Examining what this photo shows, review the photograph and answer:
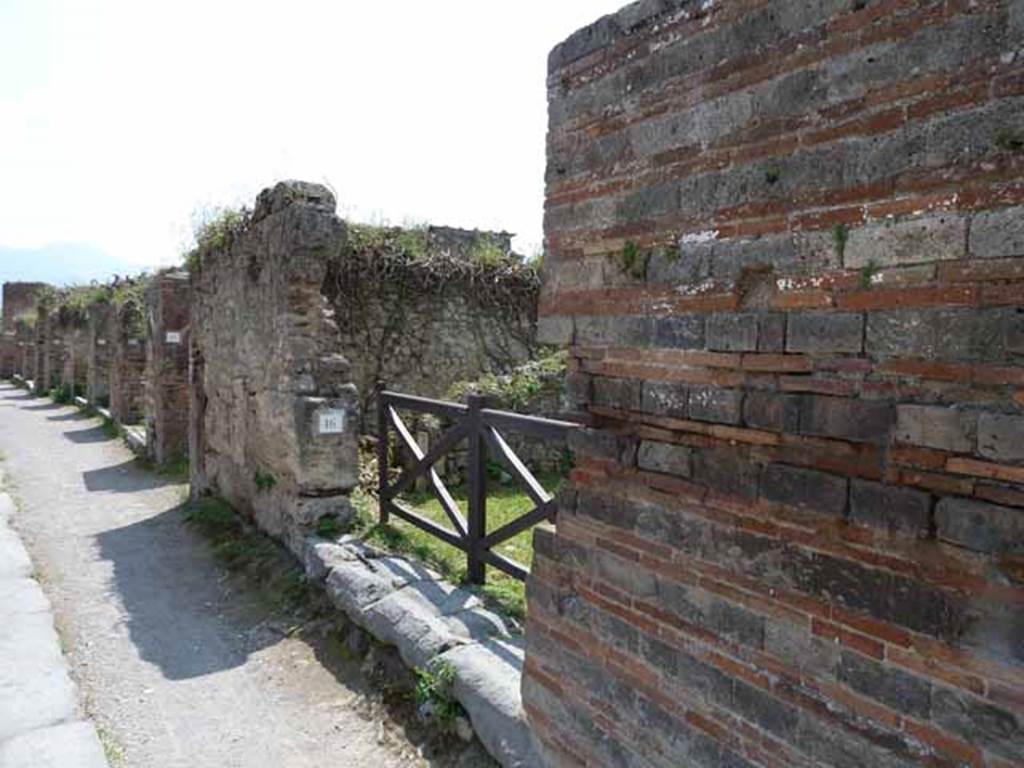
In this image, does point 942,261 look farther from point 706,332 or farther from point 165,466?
point 165,466

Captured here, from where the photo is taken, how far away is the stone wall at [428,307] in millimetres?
9773

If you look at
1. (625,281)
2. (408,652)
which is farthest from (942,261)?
(408,652)

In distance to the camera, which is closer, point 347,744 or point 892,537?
point 892,537

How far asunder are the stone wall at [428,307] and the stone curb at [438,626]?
408 cm

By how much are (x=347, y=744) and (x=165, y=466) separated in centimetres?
838

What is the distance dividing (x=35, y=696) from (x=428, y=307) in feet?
23.4

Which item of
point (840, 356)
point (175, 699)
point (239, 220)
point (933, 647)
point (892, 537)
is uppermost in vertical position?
point (239, 220)

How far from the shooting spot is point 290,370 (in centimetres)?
609

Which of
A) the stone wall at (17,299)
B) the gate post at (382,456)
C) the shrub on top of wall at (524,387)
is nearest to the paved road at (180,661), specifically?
the gate post at (382,456)

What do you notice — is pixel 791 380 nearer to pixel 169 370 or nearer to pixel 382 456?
pixel 382 456

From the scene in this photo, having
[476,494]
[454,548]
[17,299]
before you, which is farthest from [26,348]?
[476,494]

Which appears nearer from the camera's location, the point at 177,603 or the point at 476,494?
the point at 476,494

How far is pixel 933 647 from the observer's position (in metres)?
1.70

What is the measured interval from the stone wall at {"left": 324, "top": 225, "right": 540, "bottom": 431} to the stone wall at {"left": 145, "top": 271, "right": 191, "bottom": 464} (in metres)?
3.17
